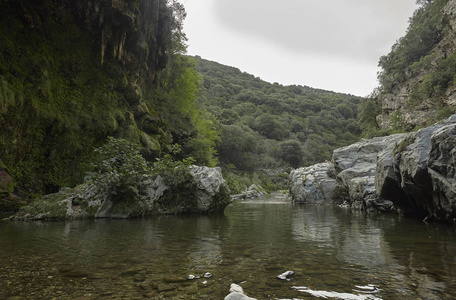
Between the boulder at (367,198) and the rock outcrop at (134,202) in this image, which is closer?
the rock outcrop at (134,202)

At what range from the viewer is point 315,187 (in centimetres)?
2311

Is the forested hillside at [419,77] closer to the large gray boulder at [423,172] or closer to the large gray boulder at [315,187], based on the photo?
the large gray boulder at [315,187]

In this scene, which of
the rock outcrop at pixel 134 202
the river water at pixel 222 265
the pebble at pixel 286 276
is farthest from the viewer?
the rock outcrop at pixel 134 202

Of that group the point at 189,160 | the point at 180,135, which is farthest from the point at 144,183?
the point at 180,135

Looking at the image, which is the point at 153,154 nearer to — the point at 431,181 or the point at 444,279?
the point at 431,181

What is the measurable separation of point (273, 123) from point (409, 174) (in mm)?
65894

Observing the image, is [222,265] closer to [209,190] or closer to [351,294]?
[351,294]

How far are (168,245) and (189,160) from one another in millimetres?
8485

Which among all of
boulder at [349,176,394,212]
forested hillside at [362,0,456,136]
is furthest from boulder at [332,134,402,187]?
forested hillside at [362,0,456,136]

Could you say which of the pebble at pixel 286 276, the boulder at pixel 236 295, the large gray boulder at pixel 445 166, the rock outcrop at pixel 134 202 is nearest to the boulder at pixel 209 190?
the rock outcrop at pixel 134 202

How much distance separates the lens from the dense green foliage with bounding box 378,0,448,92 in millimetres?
35347

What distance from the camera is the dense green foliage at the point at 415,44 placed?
35347mm

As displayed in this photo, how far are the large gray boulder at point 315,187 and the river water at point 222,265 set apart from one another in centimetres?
1565

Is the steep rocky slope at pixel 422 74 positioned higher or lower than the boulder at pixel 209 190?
higher
